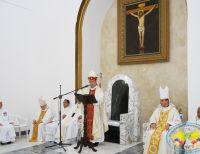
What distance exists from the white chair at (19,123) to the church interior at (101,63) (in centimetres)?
3

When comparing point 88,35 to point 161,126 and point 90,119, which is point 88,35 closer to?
point 90,119

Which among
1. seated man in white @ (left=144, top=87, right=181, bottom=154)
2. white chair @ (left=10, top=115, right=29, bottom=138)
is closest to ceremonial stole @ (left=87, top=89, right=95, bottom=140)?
seated man in white @ (left=144, top=87, right=181, bottom=154)

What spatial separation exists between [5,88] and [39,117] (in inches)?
60.4

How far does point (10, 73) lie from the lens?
9.23 metres

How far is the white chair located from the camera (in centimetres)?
873

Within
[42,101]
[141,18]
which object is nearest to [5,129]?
[42,101]

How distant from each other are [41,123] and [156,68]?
147 inches

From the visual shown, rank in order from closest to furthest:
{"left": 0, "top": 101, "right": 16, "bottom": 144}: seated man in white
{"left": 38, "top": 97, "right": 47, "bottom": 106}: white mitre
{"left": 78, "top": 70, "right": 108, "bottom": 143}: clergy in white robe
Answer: {"left": 78, "top": 70, "right": 108, "bottom": 143}: clergy in white robe
{"left": 0, "top": 101, "right": 16, "bottom": 144}: seated man in white
{"left": 38, "top": 97, "right": 47, "bottom": 106}: white mitre

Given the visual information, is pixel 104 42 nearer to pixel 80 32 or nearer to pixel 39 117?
pixel 80 32

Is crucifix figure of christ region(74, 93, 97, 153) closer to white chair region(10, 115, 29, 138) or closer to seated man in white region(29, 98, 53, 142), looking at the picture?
seated man in white region(29, 98, 53, 142)

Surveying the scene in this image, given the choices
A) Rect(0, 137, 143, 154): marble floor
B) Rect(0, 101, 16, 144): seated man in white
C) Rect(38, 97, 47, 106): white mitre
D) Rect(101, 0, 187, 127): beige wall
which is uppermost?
Rect(101, 0, 187, 127): beige wall

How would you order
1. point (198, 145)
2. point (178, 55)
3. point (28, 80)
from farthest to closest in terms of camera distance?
point (28, 80)
point (178, 55)
point (198, 145)

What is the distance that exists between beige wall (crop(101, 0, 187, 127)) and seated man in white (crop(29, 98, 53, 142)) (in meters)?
1.98

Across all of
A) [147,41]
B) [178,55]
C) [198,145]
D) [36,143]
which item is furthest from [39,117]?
[198,145]
